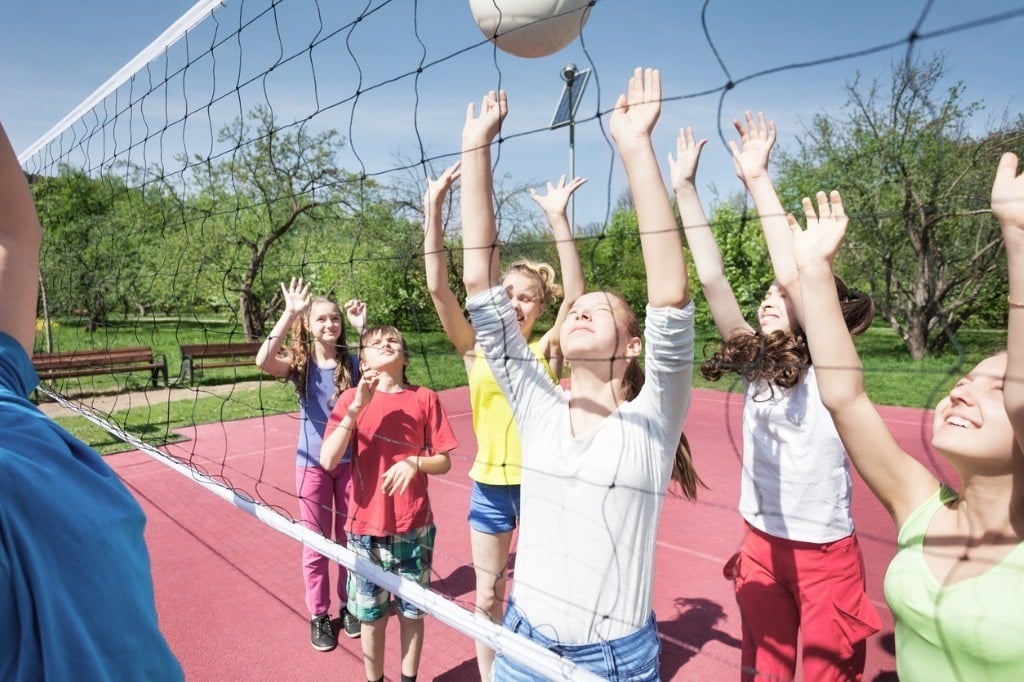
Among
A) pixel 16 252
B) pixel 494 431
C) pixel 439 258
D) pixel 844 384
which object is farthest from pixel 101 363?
pixel 844 384

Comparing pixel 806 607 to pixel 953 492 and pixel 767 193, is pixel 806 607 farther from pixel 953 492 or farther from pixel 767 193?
pixel 767 193

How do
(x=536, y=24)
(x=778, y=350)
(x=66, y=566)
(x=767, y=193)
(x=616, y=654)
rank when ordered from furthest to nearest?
(x=536, y=24), (x=778, y=350), (x=767, y=193), (x=616, y=654), (x=66, y=566)

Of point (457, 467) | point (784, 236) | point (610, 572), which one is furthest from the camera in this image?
point (457, 467)

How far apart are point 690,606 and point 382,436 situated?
174cm

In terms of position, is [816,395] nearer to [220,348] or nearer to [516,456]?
[516,456]

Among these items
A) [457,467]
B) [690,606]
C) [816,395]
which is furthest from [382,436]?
[457,467]

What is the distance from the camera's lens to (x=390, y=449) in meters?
2.44

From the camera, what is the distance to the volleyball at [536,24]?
2.29m

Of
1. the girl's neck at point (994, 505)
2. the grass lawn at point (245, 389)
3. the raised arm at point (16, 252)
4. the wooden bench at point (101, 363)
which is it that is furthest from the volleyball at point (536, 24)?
the wooden bench at point (101, 363)

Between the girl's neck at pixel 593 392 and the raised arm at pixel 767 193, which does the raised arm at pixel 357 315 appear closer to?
the girl's neck at pixel 593 392

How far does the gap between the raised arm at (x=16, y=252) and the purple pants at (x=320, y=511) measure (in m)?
1.80

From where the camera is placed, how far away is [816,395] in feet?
6.36

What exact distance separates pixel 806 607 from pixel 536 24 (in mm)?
1937

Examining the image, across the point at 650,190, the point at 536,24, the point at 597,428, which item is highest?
the point at 536,24
